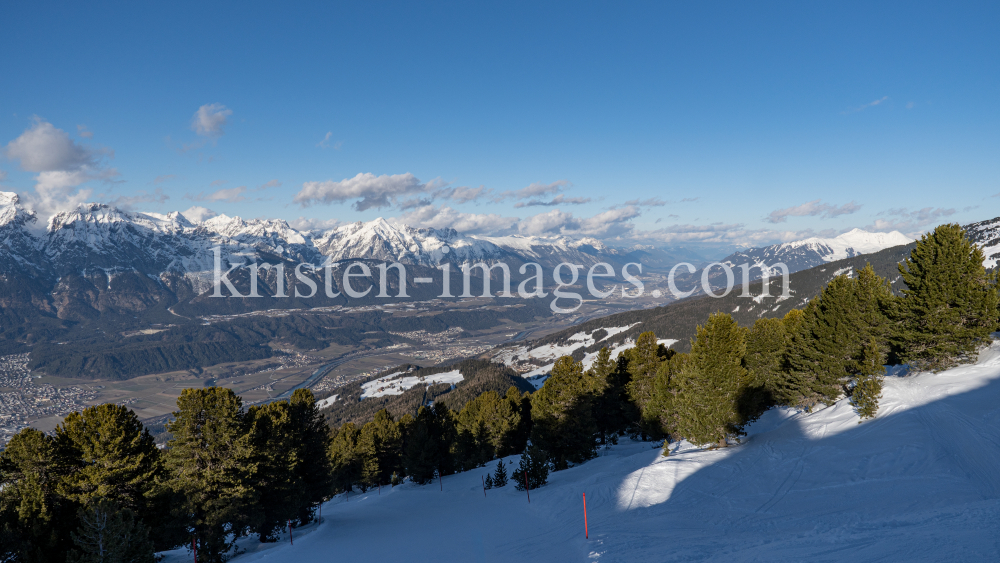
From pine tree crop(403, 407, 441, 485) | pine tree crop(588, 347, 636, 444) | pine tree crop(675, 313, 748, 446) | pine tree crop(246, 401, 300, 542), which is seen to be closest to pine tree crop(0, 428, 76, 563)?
pine tree crop(246, 401, 300, 542)

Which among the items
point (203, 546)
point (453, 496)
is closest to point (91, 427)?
point (203, 546)

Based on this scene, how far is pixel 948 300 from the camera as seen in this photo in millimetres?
27938

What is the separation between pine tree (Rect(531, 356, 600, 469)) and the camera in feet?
140

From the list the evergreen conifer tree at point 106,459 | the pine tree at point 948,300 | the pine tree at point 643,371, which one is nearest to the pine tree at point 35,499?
the evergreen conifer tree at point 106,459

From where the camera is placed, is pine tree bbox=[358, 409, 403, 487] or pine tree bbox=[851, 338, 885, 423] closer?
pine tree bbox=[851, 338, 885, 423]

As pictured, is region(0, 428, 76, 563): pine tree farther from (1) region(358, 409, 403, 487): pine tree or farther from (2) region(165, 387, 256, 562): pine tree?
(1) region(358, 409, 403, 487): pine tree

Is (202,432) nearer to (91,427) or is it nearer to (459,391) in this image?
(91,427)

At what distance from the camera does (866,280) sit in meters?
34.0

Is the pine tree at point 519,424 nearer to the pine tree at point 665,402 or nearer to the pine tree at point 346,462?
the pine tree at point 346,462

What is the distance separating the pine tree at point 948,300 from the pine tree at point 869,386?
2.87 meters

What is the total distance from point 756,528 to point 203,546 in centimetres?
2630

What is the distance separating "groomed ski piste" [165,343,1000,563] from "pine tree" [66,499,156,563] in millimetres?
6362

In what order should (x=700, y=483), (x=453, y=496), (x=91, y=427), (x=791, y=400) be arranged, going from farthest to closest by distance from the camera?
(x=453, y=496) → (x=791, y=400) → (x=700, y=483) → (x=91, y=427)

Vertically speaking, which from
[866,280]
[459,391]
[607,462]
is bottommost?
[459,391]
